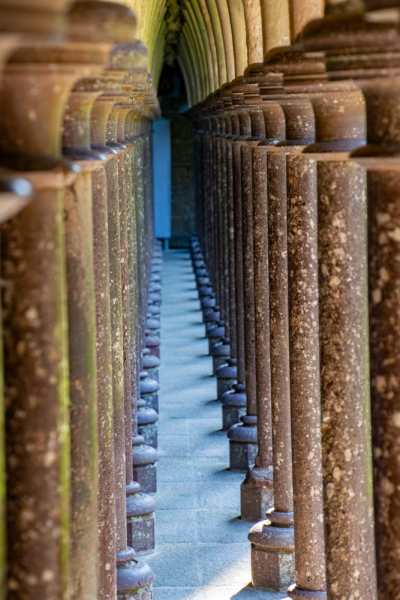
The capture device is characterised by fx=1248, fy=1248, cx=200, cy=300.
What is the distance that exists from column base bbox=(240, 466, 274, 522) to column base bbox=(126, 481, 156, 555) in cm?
→ 99

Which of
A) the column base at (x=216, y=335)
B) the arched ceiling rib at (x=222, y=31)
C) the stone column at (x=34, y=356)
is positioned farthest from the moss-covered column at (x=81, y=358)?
the column base at (x=216, y=335)

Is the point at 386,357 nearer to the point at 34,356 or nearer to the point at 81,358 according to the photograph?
the point at 81,358

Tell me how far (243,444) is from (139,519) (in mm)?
2310

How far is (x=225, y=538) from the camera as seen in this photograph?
9367 mm

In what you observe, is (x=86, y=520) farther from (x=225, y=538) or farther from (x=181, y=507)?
(x=181, y=507)

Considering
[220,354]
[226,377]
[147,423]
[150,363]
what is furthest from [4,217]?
[220,354]

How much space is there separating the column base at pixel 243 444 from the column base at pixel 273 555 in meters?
2.71

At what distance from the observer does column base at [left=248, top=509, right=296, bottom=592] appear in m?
8.12

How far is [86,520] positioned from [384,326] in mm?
1351

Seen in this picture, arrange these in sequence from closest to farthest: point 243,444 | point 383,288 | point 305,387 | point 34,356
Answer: point 34,356 < point 383,288 < point 305,387 < point 243,444

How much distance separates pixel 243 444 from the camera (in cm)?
1106

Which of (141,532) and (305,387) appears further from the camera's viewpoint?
(141,532)

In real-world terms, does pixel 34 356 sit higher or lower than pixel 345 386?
higher

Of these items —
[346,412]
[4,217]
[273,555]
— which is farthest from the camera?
[273,555]
